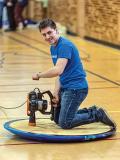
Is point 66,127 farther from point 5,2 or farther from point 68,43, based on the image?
point 5,2

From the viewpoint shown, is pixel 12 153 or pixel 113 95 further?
pixel 113 95

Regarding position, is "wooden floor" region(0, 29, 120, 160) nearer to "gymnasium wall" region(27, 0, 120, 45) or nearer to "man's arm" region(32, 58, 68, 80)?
"gymnasium wall" region(27, 0, 120, 45)

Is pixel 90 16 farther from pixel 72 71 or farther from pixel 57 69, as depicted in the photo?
pixel 57 69

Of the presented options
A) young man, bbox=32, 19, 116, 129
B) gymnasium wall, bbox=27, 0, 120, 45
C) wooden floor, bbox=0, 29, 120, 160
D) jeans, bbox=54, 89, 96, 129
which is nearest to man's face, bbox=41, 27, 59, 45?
young man, bbox=32, 19, 116, 129

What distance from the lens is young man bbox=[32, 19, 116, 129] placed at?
203 inches

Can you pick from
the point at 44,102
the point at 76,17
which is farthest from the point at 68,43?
the point at 76,17

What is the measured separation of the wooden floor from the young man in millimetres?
376

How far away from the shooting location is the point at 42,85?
321 inches

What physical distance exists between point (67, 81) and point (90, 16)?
9980mm

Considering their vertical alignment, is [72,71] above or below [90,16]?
above

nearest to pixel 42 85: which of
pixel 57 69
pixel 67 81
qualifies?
pixel 67 81

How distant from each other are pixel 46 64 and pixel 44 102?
519 centimetres

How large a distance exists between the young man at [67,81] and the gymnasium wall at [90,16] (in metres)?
7.72

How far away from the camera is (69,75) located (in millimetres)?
5305
